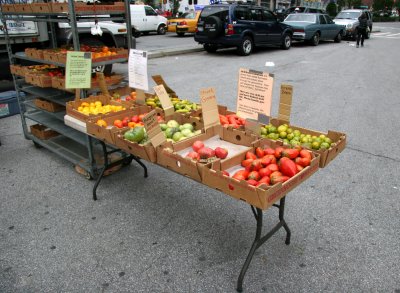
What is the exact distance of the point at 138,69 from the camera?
12.9 ft

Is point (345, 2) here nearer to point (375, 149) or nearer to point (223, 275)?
point (375, 149)

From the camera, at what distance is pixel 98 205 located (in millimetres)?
3875

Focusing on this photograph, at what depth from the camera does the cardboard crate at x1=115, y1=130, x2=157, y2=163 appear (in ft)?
9.47

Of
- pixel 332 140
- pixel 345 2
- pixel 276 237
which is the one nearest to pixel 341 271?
pixel 276 237

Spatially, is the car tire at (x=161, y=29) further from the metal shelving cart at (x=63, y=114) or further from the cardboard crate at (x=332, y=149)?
the cardboard crate at (x=332, y=149)

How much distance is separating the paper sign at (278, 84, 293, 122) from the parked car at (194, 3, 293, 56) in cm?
1066

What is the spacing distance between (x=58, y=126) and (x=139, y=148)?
2.33 m

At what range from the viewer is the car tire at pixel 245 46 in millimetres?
13922

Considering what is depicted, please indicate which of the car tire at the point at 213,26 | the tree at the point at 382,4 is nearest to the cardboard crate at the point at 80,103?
the car tire at the point at 213,26

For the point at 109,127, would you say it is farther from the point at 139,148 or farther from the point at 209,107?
the point at 209,107

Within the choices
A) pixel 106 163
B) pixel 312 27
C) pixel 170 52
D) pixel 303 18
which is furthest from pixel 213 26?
pixel 106 163

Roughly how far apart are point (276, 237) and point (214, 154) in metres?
1.12

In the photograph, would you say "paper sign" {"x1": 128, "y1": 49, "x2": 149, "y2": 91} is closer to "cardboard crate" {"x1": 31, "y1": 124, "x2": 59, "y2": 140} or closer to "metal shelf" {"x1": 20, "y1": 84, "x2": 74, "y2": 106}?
"metal shelf" {"x1": 20, "y1": 84, "x2": 74, "y2": 106}

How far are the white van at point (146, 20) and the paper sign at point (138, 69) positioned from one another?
17.0 m
